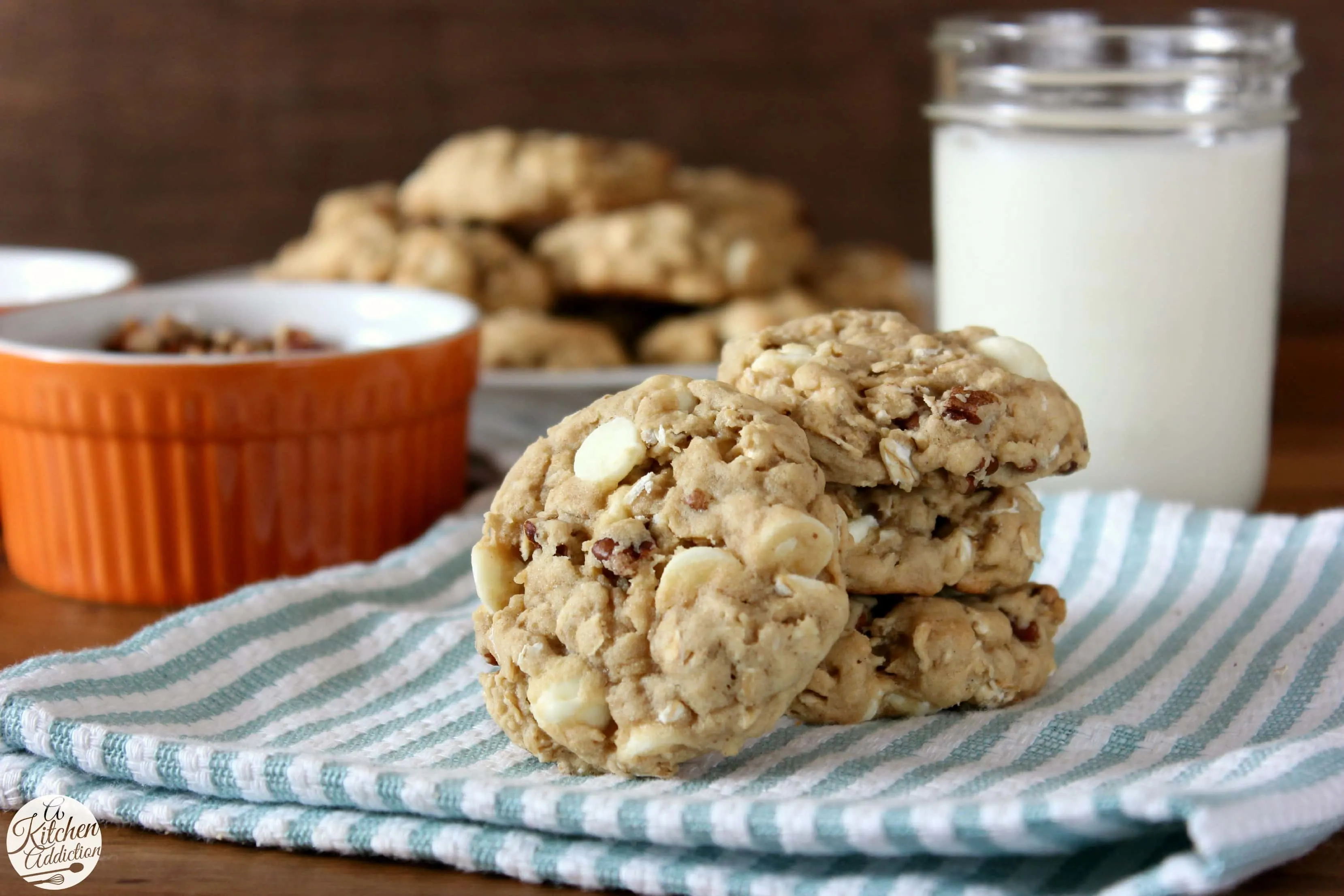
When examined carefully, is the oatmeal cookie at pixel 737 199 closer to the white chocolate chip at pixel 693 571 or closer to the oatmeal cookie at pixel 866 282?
the oatmeal cookie at pixel 866 282

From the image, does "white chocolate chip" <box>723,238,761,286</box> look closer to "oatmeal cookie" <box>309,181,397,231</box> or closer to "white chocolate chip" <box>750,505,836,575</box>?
"oatmeal cookie" <box>309,181,397,231</box>

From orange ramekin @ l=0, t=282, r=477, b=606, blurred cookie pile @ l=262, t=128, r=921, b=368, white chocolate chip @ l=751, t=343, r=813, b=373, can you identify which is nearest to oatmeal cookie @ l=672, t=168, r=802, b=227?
blurred cookie pile @ l=262, t=128, r=921, b=368

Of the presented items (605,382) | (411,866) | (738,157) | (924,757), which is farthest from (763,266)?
(411,866)

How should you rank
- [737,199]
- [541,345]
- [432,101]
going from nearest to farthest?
[541,345] → [737,199] → [432,101]

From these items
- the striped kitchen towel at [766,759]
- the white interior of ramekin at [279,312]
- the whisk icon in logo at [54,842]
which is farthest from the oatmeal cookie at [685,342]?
the whisk icon in logo at [54,842]

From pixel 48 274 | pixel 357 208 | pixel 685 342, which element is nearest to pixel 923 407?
pixel 685 342

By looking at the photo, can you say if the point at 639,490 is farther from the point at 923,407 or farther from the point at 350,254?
the point at 350,254
